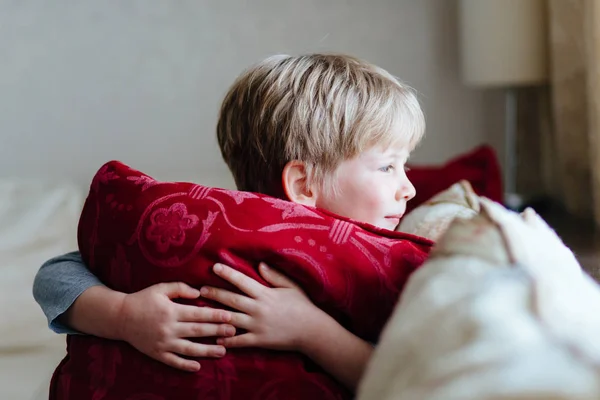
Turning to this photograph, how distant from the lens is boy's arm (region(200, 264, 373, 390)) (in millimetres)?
796

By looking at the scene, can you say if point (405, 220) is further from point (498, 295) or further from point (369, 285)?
point (498, 295)

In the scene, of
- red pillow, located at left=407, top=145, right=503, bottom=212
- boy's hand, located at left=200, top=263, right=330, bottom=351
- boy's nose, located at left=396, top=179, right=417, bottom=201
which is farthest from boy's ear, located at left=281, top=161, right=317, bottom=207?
red pillow, located at left=407, top=145, right=503, bottom=212

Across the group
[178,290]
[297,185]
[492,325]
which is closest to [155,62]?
[297,185]

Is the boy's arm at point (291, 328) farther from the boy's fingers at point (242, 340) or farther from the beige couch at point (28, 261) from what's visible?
the beige couch at point (28, 261)

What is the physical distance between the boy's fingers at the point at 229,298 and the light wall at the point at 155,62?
1330mm

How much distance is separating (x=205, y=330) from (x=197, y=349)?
0.02m

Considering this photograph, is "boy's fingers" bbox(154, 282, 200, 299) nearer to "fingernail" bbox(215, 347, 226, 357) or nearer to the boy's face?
"fingernail" bbox(215, 347, 226, 357)

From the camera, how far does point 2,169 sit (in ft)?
7.36

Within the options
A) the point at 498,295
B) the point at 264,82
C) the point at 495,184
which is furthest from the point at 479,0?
the point at 498,295

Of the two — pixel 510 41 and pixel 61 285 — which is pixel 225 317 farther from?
pixel 510 41

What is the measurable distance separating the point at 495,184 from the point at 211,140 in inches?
38.1

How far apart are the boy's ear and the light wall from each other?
45.0 inches

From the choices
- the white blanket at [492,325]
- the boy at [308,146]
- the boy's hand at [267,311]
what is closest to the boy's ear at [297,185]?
the boy at [308,146]

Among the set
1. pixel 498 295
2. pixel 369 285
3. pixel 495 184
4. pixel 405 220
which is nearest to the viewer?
pixel 498 295
